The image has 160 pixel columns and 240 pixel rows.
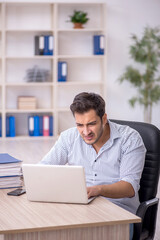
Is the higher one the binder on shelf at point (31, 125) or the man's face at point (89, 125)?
the man's face at point (89, 125)

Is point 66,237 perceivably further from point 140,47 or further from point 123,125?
point 140,47

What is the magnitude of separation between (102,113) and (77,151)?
28cm

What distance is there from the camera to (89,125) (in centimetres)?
237

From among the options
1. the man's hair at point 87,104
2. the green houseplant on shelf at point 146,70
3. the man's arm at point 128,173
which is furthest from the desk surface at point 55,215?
the green houseplant on shelf at point 146,70

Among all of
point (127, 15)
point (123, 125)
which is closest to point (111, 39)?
point (127, 15)

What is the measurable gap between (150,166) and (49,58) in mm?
5588

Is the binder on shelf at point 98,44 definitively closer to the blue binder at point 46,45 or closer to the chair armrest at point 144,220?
the blue binder at point 46,45

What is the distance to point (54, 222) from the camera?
183 centimetres

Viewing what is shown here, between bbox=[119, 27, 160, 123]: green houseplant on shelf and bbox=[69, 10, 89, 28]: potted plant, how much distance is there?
886mm

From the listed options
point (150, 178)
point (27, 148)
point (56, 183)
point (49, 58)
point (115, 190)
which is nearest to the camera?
point (56, 183)

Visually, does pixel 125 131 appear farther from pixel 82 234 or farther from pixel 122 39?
pixel 122 39

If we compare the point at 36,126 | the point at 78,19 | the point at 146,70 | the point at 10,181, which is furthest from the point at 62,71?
the point at 10,181

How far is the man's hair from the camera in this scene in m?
2.35

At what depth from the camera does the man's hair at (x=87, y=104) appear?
235cm
